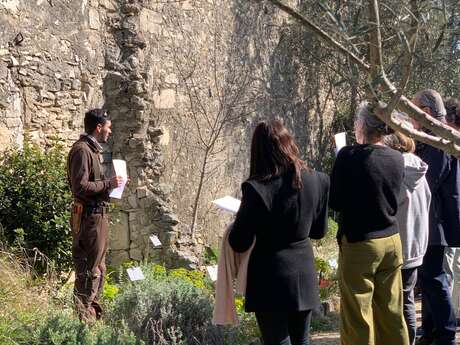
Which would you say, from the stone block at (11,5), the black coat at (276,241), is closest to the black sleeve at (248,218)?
the black coat at (276,241)

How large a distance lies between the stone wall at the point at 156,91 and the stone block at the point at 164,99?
0.01 m

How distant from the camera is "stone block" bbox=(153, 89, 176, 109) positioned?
7.95m

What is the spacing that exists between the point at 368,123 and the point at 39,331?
2349 mm

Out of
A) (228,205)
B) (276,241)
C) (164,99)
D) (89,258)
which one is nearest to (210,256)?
(164,99)

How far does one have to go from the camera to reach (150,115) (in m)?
7.80

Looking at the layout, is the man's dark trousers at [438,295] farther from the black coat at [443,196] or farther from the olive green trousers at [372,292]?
the olive green trousers at [372,292]

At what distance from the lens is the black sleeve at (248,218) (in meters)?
3.59

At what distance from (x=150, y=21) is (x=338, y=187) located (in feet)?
14.6

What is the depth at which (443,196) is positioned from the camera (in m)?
4.95

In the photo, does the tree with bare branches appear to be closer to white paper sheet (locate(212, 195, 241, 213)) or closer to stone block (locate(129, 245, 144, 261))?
white paper sheet (locate(212, 195, 241, 213))

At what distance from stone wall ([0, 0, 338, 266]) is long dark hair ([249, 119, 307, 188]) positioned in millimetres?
2977

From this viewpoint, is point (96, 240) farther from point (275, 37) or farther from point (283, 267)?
point (275, 37)

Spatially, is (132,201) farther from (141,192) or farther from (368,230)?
(368,230)

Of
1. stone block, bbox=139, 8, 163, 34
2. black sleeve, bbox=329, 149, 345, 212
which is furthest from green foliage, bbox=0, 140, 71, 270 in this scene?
black sleeve, bbox=329, 149, 345, 212
